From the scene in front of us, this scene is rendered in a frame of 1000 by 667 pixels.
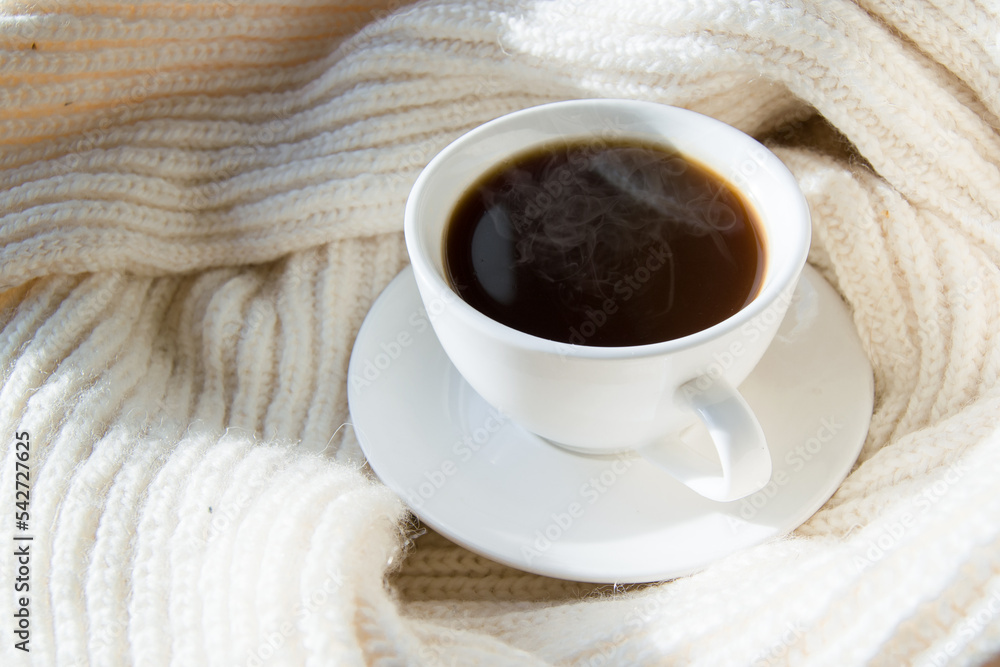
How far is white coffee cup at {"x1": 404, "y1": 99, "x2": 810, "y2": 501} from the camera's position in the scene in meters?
0.53

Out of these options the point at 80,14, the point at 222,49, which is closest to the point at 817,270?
the point at 222,49

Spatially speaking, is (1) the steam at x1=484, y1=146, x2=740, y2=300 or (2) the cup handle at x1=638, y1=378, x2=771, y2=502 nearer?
(2) the cup handle at x1=638, y1=378, x2=771, y2=502

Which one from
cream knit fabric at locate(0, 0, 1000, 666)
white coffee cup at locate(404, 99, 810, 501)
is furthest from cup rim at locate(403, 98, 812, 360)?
cream knit fabric at locate(0, 0, 1000, 666)

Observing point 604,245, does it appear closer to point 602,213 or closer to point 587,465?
point 602,213

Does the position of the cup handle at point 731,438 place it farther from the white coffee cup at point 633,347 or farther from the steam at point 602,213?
the steam at point 602,213

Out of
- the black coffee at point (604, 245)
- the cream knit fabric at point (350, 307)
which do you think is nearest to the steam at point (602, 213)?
the black coffee at point (604, 245)

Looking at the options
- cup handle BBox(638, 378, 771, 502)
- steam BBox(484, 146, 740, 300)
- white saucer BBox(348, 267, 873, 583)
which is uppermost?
steam BBox(484, 146, 740, 300)

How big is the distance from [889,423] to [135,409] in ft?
2.27

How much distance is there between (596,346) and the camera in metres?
0.57

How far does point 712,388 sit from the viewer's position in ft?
1.79

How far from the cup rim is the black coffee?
0.03 m

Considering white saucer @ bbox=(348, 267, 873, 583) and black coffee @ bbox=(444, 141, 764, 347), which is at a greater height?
black coffee @ bbox=(444, 141, 764, 347)

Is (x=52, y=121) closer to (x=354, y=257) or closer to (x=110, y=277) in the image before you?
(x=110, y=277)

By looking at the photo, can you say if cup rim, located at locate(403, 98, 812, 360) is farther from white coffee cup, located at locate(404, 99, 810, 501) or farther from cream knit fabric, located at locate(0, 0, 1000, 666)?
cream knit fabric, located at locate(0, 0, 1000, 666)
